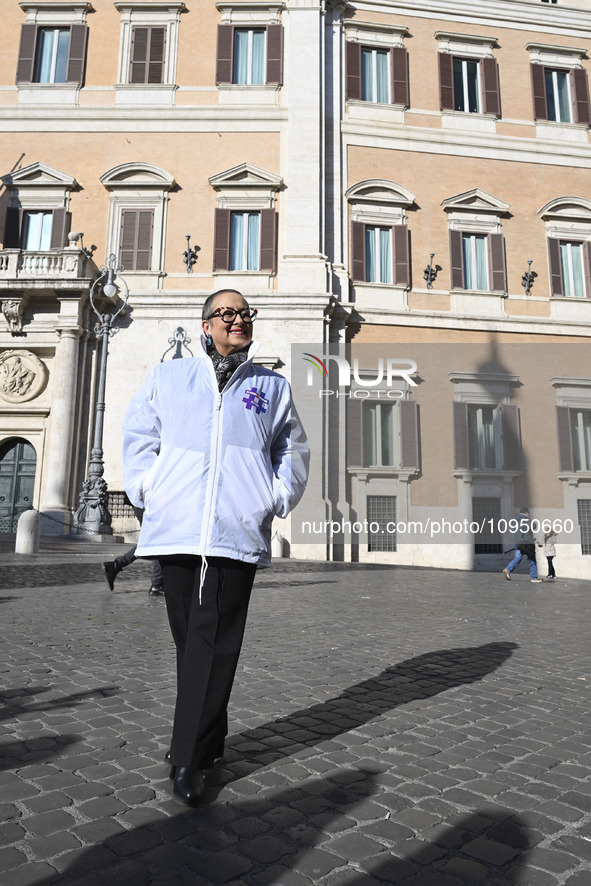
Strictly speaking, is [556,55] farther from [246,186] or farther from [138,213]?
[138,213]

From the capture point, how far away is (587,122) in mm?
20438

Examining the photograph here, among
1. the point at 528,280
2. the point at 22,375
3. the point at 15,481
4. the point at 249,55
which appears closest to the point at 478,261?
the point at 528,280

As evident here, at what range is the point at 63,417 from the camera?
16531mm

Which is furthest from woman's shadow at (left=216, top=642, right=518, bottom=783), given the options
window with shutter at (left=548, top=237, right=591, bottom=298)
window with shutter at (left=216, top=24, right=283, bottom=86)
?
window with shutter at (left=216, top=24, right=283, bottom=86)

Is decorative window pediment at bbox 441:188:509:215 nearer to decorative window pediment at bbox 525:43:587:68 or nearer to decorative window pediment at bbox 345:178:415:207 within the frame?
decorative window pediment at bbox 345:178:415:207

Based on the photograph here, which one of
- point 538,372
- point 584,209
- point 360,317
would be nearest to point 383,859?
point 360,317

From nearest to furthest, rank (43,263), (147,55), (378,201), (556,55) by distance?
(43,263) → (378,201) → (147,55) → (556,55)

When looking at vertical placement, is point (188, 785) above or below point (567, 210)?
below

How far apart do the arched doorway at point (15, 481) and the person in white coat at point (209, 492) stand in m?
15.7

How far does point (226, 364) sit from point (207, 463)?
40cm

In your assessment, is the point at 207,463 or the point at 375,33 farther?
the point at 375,33

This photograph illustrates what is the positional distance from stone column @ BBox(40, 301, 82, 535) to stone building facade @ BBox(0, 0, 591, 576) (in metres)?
0.17

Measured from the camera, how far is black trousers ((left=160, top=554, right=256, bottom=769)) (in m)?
2.27

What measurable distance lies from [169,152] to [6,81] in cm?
504
